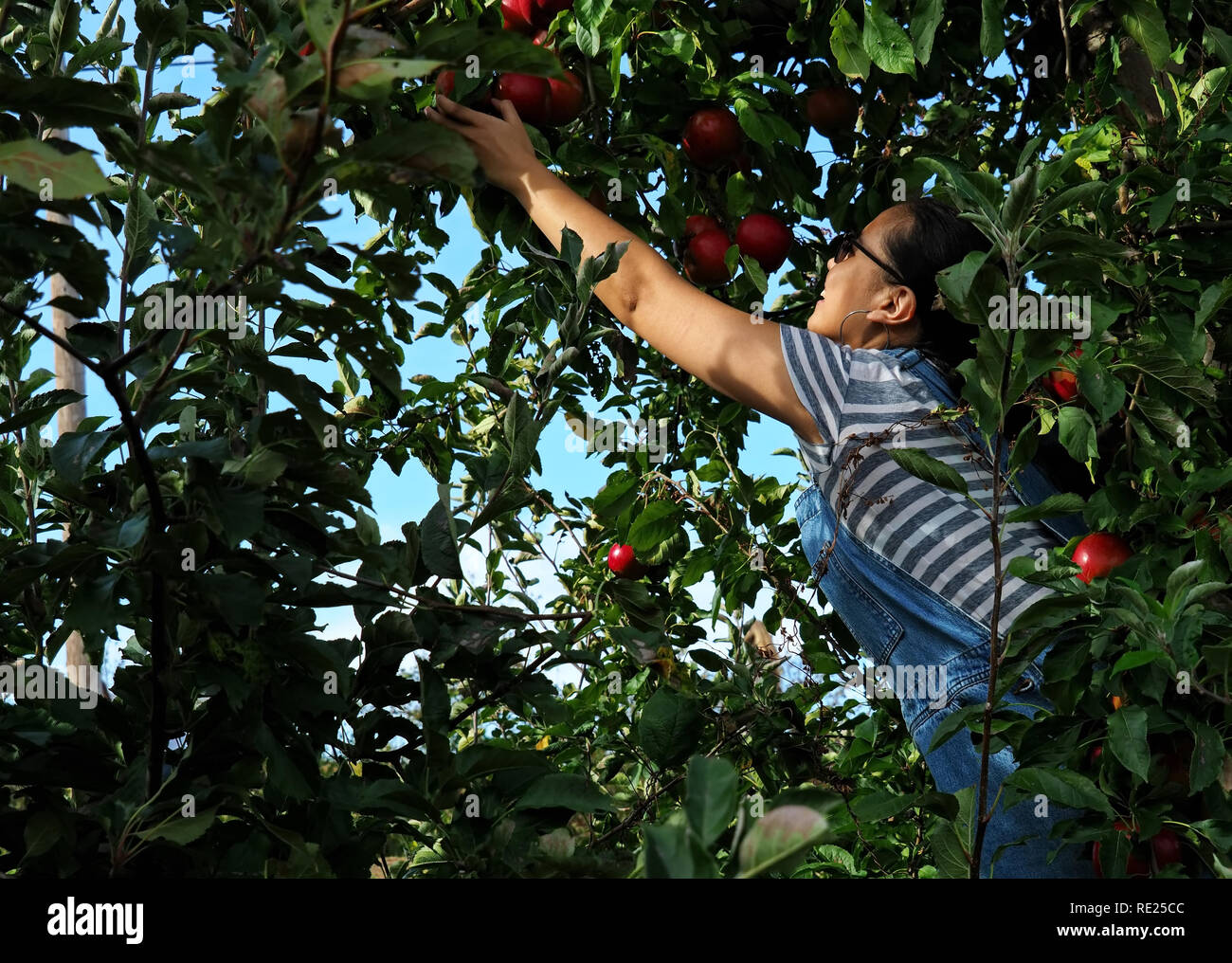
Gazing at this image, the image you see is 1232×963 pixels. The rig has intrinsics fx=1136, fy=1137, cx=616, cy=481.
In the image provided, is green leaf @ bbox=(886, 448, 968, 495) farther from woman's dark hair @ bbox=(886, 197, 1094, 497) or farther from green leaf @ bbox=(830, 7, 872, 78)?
green leaf @ bbox=(830, 7, 872, 78)

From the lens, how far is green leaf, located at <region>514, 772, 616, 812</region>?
101cm

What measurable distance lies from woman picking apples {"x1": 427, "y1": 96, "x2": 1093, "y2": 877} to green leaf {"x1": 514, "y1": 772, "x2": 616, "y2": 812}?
74 centimetres

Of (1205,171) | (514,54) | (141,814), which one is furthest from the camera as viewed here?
(1205,171)

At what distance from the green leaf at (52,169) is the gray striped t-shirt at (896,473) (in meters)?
1.16

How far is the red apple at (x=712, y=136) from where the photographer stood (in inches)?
84.5

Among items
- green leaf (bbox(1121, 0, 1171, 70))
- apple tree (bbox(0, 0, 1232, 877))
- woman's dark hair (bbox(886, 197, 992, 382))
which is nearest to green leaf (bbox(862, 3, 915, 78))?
apple tree (bbox(0, 0, 1232, 877))

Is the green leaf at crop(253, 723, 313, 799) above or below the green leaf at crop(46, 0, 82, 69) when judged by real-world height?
below

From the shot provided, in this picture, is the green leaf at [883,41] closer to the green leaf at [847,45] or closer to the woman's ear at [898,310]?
the green leaf at [847,45]

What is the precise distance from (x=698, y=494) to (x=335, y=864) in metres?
1.75

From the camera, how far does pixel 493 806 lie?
3.45 ft

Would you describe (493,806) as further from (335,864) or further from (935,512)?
(935,512)

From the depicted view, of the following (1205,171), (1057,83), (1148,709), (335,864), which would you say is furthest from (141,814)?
(1057,83)

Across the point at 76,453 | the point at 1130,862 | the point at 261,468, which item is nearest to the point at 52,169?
the point at 261,468

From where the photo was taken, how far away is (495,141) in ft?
5.88
